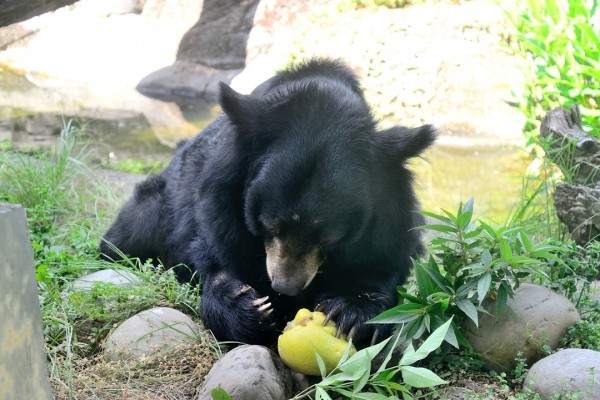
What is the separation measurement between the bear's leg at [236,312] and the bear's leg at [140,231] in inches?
49.5

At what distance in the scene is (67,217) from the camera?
650cm

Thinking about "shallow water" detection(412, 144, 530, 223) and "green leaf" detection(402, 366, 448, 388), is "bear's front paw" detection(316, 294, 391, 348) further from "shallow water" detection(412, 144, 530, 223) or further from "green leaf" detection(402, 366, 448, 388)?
"shallow water" detection(412, 144, 530, 223)

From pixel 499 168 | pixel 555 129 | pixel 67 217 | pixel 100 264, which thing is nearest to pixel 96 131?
pixel 67 217

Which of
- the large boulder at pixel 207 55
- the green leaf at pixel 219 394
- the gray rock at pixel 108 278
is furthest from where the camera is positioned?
the large boulder at pixel 207 55

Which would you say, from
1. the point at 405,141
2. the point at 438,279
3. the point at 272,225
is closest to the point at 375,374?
the point at 438,279

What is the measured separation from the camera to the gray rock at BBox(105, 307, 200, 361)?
350cm

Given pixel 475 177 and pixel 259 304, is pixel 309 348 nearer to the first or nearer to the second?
pixel 259 304

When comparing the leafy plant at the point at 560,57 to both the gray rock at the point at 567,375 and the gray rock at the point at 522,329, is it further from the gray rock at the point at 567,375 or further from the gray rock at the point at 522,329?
the gray rock at the point at 567,375

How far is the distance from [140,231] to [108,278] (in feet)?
2.48

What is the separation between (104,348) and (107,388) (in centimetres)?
41

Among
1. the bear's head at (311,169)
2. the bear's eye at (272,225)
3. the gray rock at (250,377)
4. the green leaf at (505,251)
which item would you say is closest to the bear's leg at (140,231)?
the bear's head at (311,169)

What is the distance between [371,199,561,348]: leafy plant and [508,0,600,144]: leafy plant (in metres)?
4.20

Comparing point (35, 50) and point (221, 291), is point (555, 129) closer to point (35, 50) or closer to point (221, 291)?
point (221, 291)

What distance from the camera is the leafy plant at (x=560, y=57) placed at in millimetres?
7762
